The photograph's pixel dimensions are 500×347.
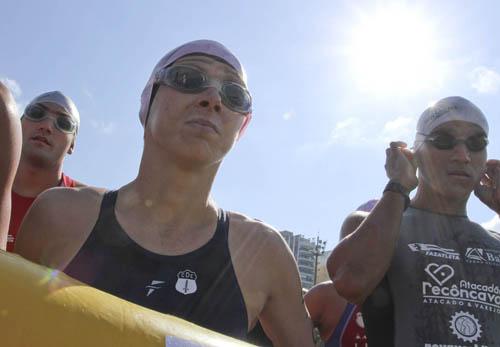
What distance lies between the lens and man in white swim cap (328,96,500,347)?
7.59 ft

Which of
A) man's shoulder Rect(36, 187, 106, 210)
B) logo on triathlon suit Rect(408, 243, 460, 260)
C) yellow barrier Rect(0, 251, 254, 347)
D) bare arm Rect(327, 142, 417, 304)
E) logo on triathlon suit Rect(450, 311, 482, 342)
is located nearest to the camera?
yellow barrier Rect(0, 251, 254, 347)

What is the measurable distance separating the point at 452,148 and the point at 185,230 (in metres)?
1.59

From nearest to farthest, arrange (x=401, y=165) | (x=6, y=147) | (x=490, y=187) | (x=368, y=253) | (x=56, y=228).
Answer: (x=6, y=147)
(x=56, y=228)
(x=368, y=253)
(x=401, y=165)
(x=490, y=187)

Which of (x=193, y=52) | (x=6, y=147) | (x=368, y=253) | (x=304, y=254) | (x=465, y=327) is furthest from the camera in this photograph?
(x=304, y=254)

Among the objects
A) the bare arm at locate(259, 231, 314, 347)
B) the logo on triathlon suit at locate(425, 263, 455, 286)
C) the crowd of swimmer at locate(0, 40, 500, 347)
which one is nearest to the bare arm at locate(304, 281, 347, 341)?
the crowd of swimmer at locate(0, 40, 500, 347)

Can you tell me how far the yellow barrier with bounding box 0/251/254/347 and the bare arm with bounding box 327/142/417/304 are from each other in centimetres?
135

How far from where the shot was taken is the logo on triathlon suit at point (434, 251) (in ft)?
8.18

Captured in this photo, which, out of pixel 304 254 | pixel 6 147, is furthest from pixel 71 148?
pixel 304 254

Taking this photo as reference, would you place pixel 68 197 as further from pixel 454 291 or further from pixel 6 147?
pixel 454 291

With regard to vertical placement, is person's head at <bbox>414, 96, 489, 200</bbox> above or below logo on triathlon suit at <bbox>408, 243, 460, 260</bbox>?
above

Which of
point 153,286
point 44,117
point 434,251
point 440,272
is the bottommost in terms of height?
point 153,286

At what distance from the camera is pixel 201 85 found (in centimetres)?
205

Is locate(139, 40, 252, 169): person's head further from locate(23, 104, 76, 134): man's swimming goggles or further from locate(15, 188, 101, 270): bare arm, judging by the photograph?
locate(23, 104, 76, 134): man's swimming goggles

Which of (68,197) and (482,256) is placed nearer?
(68,197)
